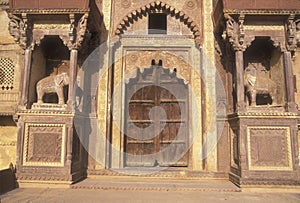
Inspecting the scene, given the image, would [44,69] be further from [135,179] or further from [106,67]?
[135,179]

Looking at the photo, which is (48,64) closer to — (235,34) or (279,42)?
(235,34)

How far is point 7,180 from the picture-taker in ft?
16.4

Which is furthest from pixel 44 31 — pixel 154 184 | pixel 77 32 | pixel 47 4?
pixel 154 184

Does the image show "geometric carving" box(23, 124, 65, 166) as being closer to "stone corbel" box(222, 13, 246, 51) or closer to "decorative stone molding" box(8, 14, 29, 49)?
"decorative stone molding" box(8, 14, 29, 49)

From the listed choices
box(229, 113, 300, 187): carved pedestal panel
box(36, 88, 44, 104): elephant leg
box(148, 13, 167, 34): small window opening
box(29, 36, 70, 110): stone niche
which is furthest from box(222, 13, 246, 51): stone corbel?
box(36, 88, 44, 104): elephant leg

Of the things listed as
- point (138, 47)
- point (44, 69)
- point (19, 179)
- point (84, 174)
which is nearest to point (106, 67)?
point (138, 47)

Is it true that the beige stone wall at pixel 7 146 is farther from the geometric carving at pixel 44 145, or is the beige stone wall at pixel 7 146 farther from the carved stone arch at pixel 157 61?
the carved stone arch at pixel 157 61

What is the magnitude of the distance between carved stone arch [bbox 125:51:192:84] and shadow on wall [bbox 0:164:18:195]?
3.17m

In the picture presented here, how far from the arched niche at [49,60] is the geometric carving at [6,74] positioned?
35.7 inches

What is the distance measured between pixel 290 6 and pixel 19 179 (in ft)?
20.2

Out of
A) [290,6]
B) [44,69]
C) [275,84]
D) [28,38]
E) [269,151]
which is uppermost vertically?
[290,6]

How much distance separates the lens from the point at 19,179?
5227mm

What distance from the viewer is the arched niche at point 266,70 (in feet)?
19.0

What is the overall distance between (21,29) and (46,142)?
7.82ft
